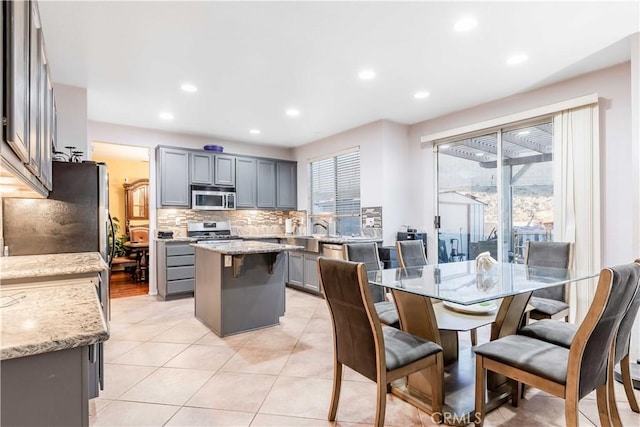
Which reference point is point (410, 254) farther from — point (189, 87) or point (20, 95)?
point (20, 95)

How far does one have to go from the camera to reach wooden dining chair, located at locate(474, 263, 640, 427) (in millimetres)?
1471

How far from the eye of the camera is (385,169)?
4.93m

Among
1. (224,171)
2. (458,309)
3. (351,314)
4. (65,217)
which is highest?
(224,171)

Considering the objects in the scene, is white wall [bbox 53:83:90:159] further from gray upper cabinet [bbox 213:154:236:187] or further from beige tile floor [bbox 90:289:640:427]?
gray upper cabinet [bbox 213:154:236:187]

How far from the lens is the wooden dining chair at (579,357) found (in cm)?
147

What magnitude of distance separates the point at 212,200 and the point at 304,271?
2.02 m

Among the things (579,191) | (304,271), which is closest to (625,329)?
(579,191)

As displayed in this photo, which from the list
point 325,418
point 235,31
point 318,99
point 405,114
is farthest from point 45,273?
point 405,114

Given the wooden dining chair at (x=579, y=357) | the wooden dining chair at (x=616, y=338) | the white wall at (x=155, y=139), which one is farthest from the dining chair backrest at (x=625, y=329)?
the white wall at (x=155, y=139)

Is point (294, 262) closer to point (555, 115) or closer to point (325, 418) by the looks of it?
point (325, 418)

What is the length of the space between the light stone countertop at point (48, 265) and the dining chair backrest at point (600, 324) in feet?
8.66

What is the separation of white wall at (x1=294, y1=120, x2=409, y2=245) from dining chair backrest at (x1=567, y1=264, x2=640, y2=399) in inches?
132

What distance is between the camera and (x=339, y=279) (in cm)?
181

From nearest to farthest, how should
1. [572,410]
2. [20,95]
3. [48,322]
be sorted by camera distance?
1. [48,322]
2. [20,95]
3. [572,410]
